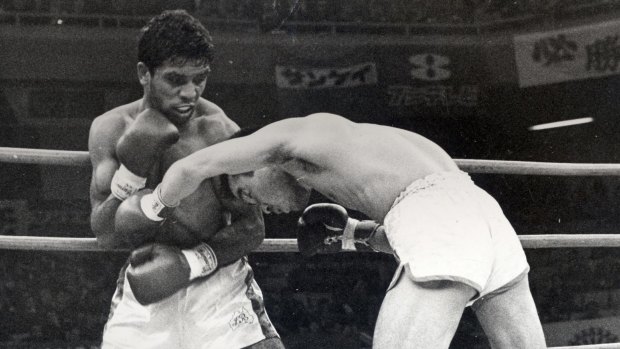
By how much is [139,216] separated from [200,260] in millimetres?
178

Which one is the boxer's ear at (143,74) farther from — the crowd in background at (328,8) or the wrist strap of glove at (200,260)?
the wrist strap of glove at (200,260)

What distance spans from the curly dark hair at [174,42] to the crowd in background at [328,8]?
0.42 ft

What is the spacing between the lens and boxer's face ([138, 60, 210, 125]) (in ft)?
5.26

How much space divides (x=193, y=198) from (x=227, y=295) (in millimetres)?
246

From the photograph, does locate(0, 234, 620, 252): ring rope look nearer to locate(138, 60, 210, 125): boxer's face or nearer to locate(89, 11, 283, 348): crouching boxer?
locate(89, 11, 283, 348): crouching boxer

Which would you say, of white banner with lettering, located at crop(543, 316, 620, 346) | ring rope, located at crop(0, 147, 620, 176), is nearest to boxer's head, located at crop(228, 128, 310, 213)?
ring rope, located at crop(0, 147, 620, 176)

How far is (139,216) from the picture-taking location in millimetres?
1496

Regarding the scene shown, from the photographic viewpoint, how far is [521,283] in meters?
1.35

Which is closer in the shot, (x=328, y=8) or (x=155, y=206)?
(x=155, y=206)

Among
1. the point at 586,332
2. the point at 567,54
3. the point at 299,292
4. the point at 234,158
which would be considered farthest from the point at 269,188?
the point at 586,332

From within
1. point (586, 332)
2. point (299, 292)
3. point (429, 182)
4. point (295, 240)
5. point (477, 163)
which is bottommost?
point (586, 332)

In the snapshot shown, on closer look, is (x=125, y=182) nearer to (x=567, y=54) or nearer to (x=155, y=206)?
(x=155, y=206)

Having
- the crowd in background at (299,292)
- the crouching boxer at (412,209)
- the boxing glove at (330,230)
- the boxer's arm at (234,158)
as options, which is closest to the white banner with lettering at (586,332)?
the crowd in background at (299,292)

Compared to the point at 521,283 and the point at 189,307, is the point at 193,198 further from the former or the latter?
the point at 521,283
